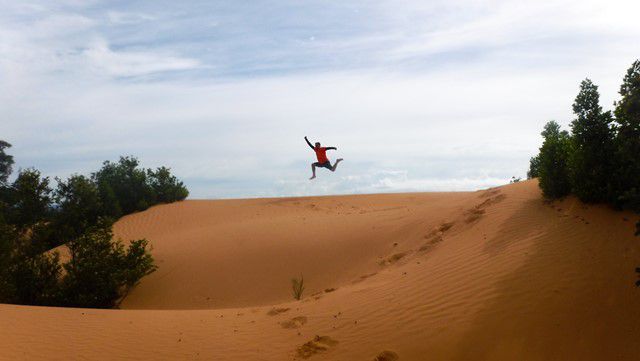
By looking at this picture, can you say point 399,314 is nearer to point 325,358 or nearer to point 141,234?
point 325,358

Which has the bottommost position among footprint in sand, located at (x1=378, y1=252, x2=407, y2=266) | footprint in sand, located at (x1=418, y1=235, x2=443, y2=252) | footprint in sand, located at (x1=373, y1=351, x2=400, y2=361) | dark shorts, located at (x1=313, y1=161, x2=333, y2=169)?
footprint in sand, located at (x1=373, y1=351, x2=400, y2=361)

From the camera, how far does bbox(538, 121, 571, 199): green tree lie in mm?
10125

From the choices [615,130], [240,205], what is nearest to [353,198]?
[240,205]

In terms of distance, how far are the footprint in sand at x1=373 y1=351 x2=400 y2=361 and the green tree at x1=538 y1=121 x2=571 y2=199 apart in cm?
589

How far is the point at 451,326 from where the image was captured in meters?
7.14

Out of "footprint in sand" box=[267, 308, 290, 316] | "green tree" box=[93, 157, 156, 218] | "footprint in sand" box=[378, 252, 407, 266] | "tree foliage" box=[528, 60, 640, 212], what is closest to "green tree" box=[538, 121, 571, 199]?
"tree foliage" box=[528, 60, 640, 212]

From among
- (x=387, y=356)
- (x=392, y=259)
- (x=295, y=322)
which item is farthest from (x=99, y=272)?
(x=387, y=356)

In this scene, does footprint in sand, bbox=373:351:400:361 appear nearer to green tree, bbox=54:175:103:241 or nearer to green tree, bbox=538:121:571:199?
green tree, bbox=538:121:571:199

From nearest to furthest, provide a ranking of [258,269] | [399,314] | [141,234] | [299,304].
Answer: [399,314], [299,304], [258,269], [141,234]

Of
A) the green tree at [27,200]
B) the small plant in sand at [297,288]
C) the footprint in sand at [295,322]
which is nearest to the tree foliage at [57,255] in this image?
the green tree at [27,200]

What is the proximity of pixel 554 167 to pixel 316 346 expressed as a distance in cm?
672

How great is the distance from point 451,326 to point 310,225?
1185 cm

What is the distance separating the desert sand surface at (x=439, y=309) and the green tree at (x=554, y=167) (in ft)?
1.26

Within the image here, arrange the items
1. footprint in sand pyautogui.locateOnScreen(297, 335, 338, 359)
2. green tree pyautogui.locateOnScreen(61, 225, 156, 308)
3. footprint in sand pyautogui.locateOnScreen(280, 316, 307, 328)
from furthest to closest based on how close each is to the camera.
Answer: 1. green tree pyautogui.locateOnScreen(61, 225, 156, 308)
2. footprint in sand pyautogui.locateOnScreen(280, 316, 307, 328)
3. footprint in sand pyautogui.locateOnScreen(297, 335, 338, 359)
